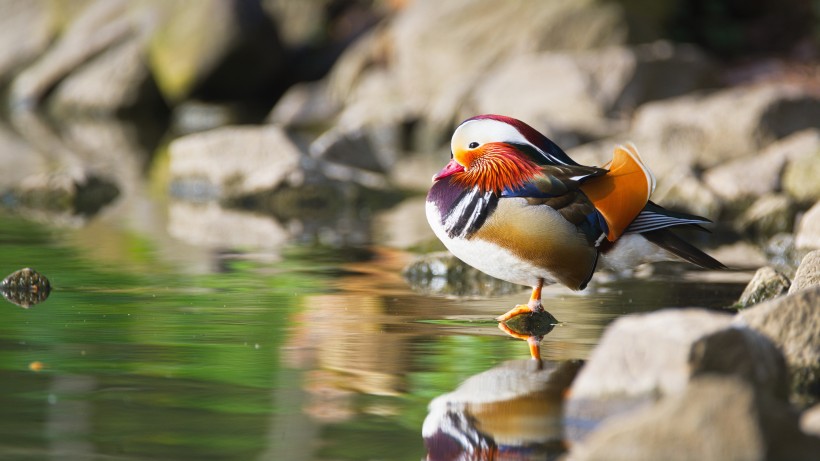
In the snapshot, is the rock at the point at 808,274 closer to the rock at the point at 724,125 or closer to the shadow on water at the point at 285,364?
the shadow on water at the point at 285,364

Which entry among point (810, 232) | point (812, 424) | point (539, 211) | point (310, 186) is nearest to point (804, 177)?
point (810, 232)

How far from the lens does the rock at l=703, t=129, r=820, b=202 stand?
9953 millimetres

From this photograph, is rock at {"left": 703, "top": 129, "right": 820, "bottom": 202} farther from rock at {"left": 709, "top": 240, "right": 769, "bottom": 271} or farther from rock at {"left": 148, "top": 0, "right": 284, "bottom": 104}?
rock at {"left": 148, "top": 0, "right": 284, "bottom": 104}

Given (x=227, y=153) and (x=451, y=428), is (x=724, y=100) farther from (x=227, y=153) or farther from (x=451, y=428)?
(x=451, y=428)

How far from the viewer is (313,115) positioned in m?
20.8

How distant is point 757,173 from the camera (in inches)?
396

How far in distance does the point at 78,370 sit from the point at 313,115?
16.6 meters

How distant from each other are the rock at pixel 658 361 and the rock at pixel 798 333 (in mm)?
380

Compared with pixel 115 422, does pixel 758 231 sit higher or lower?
lower

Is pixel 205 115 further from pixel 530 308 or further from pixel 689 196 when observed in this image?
pixel 530 308

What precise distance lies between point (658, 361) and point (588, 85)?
11.9 meters

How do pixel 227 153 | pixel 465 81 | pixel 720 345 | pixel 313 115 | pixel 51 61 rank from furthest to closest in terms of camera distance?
pixel 51 61
pixel 313 115
pixel 465 81
pixel 227 153
pixel 720 345

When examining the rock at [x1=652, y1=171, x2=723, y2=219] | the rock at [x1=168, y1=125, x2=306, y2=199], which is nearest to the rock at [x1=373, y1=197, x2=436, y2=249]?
the rock at [x1=168, y1=125, x2=306, y2=199]

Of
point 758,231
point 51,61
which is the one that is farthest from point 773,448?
A: point 51,61
